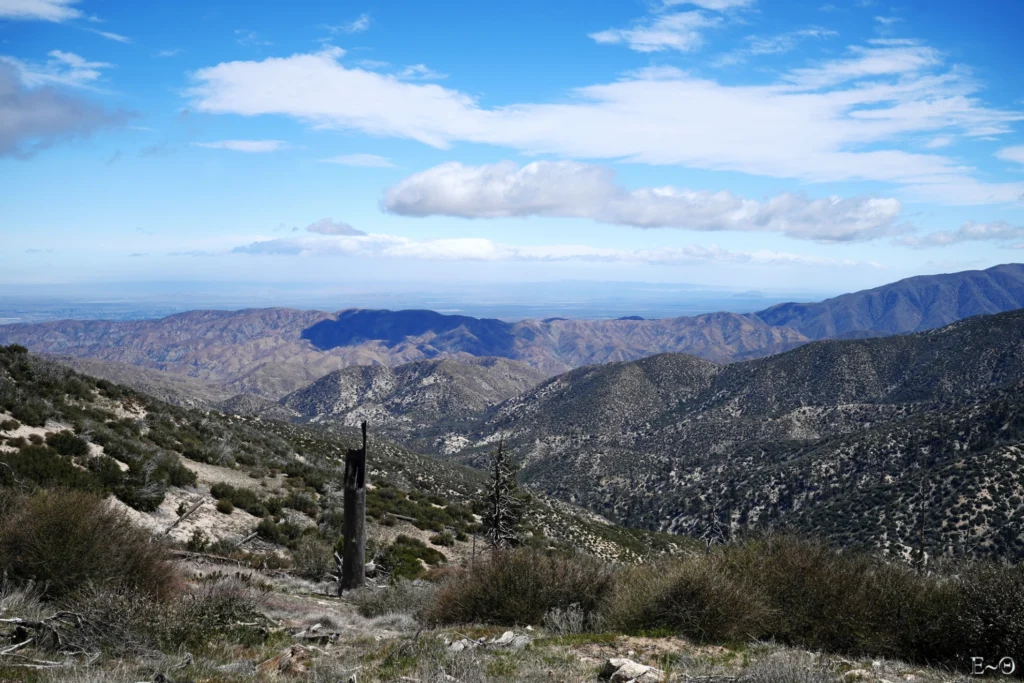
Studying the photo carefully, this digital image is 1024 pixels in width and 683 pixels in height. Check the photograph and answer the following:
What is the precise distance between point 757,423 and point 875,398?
2943 centimetres

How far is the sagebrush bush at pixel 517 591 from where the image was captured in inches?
415

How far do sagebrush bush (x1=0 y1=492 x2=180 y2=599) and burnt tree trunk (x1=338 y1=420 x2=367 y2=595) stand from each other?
5.49 metres

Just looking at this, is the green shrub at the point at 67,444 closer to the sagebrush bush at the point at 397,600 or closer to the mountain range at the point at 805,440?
the sagebrush bush at the point at 397,600

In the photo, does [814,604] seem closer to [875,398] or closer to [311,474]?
[311,474]

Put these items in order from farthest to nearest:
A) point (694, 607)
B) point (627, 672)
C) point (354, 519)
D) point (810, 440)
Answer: point (810, 440) < point (354, 519) < point (694, 607) < point (627, 672)

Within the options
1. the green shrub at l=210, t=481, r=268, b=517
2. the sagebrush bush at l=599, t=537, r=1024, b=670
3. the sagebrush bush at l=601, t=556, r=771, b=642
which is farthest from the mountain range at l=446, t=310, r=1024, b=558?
the green shrub at l=210, t=481, r=268, b=517

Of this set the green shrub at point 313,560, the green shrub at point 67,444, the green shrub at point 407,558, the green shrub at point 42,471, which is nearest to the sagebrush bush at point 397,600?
the green shrub at point 407,558

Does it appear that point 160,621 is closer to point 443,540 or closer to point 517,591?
point 517,591

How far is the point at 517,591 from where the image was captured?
35.2 ft

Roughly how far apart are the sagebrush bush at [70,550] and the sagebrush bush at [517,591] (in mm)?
4909

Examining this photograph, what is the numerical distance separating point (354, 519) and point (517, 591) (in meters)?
5.16

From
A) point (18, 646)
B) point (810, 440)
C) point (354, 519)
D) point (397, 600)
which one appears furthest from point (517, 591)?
point (810, 440)

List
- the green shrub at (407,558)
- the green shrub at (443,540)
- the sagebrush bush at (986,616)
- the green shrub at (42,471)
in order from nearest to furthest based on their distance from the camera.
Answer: the sagebrush bush at (986,616) → the green shrub at (42,471) → the green shrub at (407,558) → the green shrub at (443,540)

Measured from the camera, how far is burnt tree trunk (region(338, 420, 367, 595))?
45.8 ft
